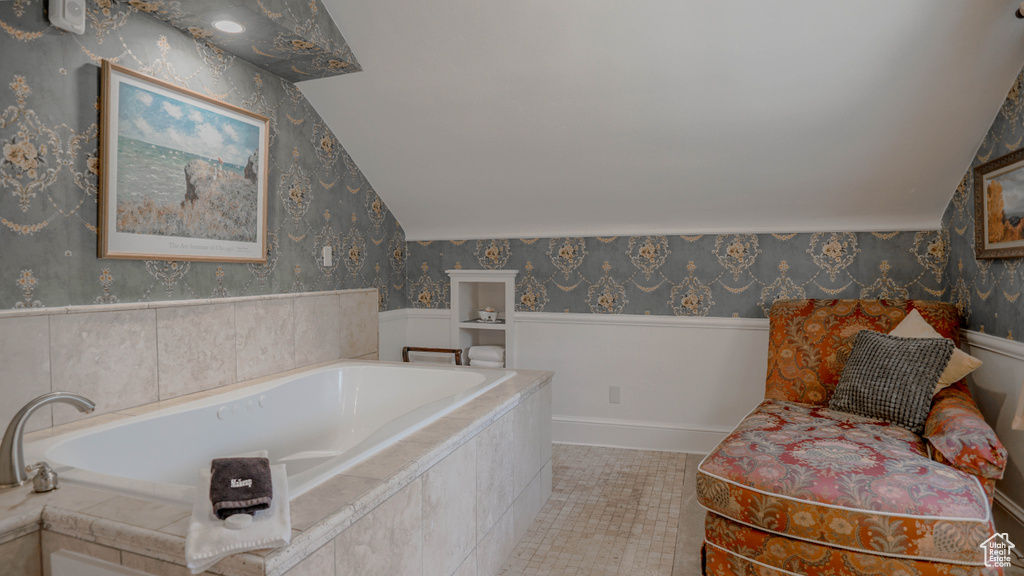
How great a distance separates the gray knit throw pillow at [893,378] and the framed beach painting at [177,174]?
2805mm

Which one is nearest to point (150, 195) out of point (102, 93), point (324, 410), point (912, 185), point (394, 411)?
point (102, 93)

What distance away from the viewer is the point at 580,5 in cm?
241

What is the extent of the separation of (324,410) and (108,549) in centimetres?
161

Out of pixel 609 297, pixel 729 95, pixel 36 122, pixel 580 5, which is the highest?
pixel 580 5

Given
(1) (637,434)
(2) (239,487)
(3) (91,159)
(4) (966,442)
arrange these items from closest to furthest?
(2) (239,487) → (4) (966,442) → (3) (91,159) → (1) (637,434)

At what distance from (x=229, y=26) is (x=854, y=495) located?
9.39ft

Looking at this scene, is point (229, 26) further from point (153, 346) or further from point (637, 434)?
point (637, 434)

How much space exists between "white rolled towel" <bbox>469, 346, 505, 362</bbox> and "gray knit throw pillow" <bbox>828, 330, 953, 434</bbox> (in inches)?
80.5

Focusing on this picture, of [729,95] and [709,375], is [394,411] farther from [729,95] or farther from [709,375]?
Answer: [729,95]

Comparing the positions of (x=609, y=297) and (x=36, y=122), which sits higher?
(x=36, y=122)

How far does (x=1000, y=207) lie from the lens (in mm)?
2455

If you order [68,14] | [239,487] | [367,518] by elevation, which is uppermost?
[68,14]

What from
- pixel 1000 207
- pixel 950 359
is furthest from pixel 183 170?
pixel 1000 207

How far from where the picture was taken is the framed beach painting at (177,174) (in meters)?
2.08
